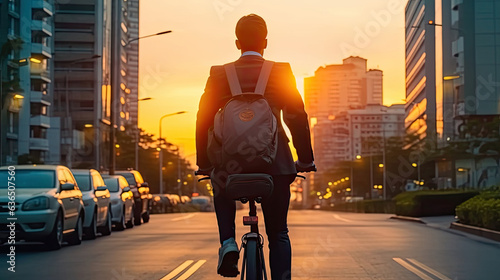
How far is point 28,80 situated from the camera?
8694 cm

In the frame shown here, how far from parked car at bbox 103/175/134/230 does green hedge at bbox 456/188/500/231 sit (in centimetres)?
931

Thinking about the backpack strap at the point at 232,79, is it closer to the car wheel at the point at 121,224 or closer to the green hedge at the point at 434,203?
the car wheel at the point at 121,224

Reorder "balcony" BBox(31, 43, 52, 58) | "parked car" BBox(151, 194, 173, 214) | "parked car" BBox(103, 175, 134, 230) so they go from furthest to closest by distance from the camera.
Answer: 1. "balcony" BBox(31, 43, 52, 58)
2. "parked car" BBox(151, 194, 173, 214)
3. "parked car" BBox(103, 175, 134, 230)

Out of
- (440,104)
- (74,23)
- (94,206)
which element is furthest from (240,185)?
(74,23)

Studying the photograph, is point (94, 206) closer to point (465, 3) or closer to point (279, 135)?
point (279, 135)

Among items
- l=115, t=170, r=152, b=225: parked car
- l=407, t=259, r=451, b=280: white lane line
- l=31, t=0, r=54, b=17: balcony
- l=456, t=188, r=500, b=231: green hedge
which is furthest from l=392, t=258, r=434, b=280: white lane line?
l=31, t=0, r=54, b=17: balcony

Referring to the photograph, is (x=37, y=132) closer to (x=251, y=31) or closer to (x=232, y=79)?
(x=251, y=31)

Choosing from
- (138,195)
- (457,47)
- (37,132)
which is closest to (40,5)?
(37,132)

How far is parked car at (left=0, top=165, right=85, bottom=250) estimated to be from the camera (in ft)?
52.4

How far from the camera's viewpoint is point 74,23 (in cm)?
12169

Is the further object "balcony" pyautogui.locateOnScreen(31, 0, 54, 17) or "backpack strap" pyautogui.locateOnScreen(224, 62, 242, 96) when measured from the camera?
"balcony" pyautogui.locateOnScreen(31, 0, 54, 17)

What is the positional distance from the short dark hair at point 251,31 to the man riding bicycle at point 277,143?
0.16 metres

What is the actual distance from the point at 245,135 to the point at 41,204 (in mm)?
11690

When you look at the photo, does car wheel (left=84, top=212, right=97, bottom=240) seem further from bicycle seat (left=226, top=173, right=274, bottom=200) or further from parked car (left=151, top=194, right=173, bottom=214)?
parked car (left=151, top=194, right=173, bottom=214)
